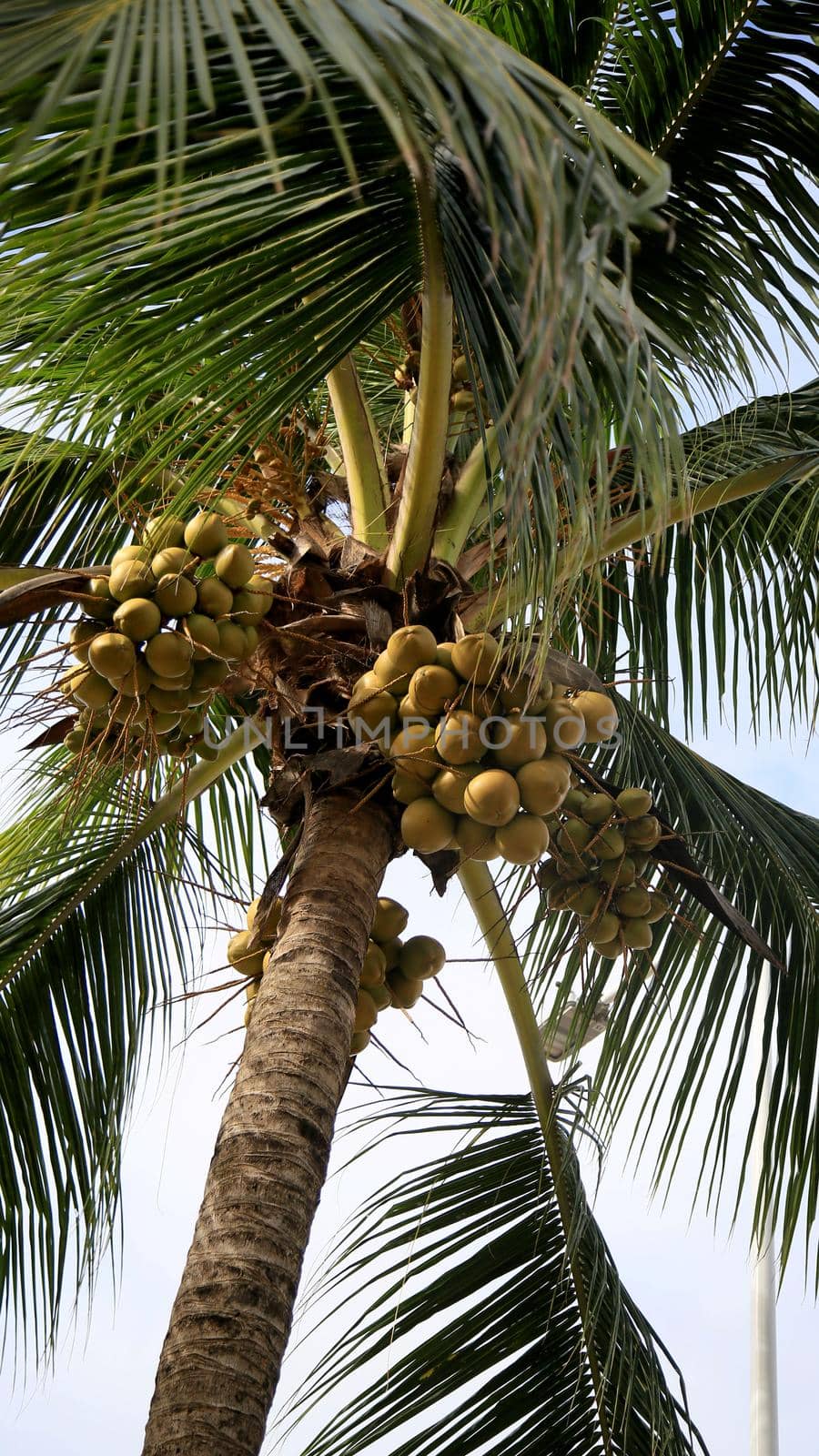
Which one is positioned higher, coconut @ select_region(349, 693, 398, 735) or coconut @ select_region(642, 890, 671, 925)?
coconut @ select_region(349, 693, 398, 735)

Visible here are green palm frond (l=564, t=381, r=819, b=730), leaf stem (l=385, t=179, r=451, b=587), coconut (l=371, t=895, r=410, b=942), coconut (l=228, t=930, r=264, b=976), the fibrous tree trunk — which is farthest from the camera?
green palm frond (l=564, t=381, r=819, b=730)

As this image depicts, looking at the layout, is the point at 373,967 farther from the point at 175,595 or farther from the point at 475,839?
the point at 175,595

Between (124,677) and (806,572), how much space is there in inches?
76.9

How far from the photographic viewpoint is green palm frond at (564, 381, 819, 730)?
3684 mm

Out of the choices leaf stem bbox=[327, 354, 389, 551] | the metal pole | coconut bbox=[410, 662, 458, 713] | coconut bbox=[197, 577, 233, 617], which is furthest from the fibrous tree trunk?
the metal pole

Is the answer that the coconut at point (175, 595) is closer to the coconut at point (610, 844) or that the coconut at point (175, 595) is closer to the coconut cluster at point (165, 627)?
the coconut cluster at point (165, 627)

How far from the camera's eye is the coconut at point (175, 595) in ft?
7.83

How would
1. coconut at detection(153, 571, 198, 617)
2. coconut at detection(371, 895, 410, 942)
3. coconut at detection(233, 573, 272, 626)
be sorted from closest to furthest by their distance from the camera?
coconut at detection(153, 571, 198, 617), coconut at detection(233, 573, 272, 626), coconut at detection(371, 895, 410, 942)

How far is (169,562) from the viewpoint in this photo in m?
2.42

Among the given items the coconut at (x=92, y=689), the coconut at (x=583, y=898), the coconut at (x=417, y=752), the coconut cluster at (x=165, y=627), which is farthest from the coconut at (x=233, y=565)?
the coconut at (x=583, y=898)

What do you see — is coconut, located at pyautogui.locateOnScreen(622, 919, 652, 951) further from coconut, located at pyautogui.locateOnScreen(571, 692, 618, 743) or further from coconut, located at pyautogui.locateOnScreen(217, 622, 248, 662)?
coconut, located at pyautogui.locateOnScreen(217, 622, 248, 662)

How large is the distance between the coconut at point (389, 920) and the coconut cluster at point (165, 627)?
644 millimetres

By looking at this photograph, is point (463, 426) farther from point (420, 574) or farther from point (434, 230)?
point (434, 230)

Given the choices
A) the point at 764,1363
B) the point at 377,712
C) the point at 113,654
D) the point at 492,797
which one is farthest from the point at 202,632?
the point at 764,1363
